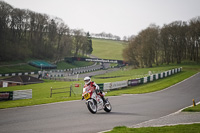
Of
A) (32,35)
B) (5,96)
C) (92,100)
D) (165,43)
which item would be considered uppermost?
(32,35)

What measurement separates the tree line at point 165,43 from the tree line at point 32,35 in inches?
1349

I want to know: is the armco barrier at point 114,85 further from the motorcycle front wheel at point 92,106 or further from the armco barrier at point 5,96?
the motorcycle front wheel at point 92,106

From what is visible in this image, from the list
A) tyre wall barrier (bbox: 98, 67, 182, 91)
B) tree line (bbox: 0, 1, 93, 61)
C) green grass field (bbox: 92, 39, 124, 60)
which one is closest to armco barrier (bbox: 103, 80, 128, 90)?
tyre wall barrier (bbox: 98, 67, 182, 91)

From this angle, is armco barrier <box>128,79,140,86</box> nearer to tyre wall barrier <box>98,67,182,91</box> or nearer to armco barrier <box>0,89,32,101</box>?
tyre wall barrier <box>98,67,182,91</box>

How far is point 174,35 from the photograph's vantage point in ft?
242

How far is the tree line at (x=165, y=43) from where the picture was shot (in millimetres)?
69250

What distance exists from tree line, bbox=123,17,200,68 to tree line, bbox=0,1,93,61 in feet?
112

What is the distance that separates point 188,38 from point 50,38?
2109 inches

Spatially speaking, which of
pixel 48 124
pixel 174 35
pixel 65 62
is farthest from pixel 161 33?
pixel 48 124

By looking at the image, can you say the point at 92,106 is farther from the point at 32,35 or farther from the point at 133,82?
the point at 32,35

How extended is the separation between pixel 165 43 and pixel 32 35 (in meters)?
51.4

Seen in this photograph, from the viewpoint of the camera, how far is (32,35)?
89375mm

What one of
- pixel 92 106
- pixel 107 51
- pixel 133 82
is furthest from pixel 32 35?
pixel 92 106

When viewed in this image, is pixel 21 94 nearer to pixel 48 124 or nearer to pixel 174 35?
pixel 48 124
